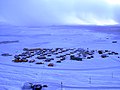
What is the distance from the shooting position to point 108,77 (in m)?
14.5

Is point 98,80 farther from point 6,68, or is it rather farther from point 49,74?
point 6,68

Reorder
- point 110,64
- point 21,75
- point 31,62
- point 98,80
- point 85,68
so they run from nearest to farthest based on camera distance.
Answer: point 98,80, point 21,75, point 85,68, point 110,64, point 31,62

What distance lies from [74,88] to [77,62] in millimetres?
6775

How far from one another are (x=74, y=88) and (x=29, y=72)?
4.27 meters

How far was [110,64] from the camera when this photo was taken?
720 inches

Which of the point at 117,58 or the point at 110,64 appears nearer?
the point at 110,64

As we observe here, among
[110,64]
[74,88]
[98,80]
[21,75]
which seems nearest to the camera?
[74,88]

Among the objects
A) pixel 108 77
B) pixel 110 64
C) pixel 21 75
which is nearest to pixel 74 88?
pixel 108 77

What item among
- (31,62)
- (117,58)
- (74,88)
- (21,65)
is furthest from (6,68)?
(117,58)

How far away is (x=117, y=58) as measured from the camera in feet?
67.7

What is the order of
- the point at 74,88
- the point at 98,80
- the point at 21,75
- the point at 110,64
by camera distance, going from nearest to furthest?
1. the point at 74,88
2. the point at 98,80
3. the point at 21,75
4. the point at 110,64

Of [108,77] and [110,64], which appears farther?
[110,64]

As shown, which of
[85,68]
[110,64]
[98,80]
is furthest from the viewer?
[110,64]

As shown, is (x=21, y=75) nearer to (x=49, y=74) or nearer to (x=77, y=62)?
(x=49, y=74)
